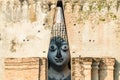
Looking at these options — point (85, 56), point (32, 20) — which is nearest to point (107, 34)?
point (85, 56)

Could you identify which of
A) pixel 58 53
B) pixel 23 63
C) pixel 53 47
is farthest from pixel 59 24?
pixel 23 63

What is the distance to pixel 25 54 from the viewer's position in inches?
725

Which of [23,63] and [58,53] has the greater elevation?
[58,53]

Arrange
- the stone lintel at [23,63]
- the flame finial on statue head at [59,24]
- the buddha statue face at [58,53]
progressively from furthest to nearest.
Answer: the flame finial on statue head at [59,24], the buddha statue face at [58,53], the stone lintel at [23,63]

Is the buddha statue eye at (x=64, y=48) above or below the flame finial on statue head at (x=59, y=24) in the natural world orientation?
below

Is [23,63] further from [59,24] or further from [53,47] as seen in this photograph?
[59,24]

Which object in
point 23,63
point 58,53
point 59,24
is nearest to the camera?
point 23,63

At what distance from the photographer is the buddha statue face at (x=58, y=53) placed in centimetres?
1831

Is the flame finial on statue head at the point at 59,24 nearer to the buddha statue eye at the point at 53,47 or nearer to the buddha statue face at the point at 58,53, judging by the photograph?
the buddha statue face at the point at 58,53

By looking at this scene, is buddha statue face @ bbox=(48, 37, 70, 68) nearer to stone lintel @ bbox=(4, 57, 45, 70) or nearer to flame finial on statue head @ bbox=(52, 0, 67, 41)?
flame finial on statue head @ bbox=(52, 0, 67, 41)

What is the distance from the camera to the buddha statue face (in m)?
18.3

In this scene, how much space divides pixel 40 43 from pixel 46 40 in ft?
0.59

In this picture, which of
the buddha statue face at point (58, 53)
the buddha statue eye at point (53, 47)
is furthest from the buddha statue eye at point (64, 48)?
the buddha statue eye at point (53, 47)

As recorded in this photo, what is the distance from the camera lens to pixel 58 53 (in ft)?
60.0
